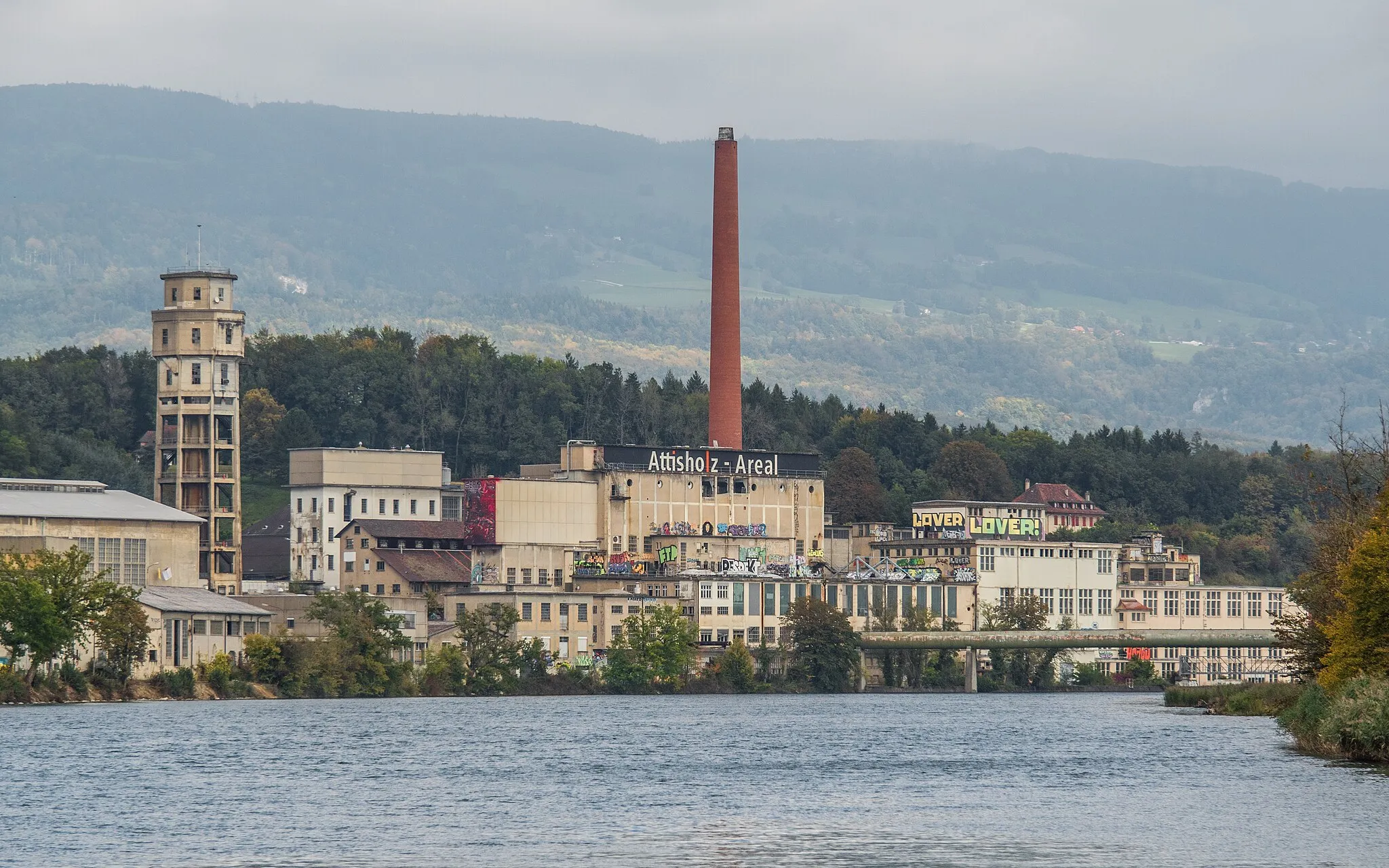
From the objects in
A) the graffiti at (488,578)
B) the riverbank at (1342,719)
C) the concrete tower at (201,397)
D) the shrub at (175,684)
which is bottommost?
the shrub at (175,684)

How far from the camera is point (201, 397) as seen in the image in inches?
7657

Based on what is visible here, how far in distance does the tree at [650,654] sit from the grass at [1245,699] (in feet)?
123

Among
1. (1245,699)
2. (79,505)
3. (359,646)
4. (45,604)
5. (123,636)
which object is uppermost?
(79,505)

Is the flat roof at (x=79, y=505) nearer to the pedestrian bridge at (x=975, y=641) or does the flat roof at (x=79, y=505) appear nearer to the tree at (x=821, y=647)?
the tree at (x=821, y=647)

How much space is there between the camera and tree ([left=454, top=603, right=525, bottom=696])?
171 metres

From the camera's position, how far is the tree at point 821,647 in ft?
619

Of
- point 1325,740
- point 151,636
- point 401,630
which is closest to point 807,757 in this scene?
point 1325,740

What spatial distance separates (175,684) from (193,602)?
36.0 feet

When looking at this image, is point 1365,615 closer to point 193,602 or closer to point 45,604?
point 45,604

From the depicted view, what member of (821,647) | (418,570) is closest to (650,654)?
(821,647)

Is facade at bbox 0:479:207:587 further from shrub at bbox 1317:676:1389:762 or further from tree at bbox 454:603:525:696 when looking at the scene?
shrub at bbox 1317:676:1389:762

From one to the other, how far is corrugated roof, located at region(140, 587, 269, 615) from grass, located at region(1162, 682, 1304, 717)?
62.4m

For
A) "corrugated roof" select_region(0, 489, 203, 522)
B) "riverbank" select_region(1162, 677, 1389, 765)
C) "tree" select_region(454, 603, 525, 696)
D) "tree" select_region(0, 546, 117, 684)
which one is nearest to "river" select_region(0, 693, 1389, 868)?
"riverbank" select_region(1162, 677, 1389, 765)

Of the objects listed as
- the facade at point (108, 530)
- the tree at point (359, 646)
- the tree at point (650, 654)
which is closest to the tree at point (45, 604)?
the facade at point (108, 530)
